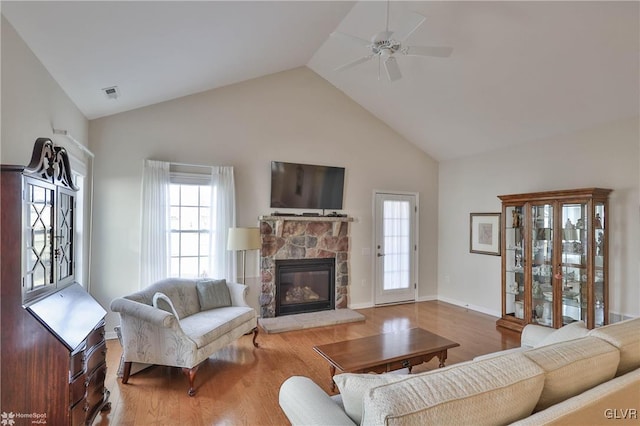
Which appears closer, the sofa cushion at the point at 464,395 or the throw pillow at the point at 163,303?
the sofa cushion at the point at 464,395

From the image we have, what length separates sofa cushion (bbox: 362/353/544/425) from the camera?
1.01m

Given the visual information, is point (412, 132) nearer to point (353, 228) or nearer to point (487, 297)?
point (353, 228)

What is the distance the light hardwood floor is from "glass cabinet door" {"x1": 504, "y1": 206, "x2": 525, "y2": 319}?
17.0 inches

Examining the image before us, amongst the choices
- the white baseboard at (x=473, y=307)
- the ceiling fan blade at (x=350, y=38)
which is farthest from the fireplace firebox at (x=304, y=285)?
the ceiling fan blade at (x=350, y=38)

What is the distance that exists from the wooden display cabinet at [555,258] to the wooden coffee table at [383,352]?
2.30 metres

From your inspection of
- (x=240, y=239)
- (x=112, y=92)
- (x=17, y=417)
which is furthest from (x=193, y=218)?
(x=17, y=417)

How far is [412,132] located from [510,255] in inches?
104

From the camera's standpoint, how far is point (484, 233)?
5465mm

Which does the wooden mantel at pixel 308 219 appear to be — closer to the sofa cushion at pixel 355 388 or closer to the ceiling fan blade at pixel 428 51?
the ceiling fan blade at pixel 428 51

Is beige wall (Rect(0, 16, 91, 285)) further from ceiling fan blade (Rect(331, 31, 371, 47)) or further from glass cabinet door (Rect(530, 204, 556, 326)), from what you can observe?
glass cabinet door (Rect(530, 204, 556, 326))

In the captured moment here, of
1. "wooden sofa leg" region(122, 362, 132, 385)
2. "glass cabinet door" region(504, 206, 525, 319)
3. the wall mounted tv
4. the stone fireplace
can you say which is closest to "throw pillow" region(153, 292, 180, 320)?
"wooden sofa leg" region(122, 362, 132, 385)

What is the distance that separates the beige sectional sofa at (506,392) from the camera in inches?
41.6

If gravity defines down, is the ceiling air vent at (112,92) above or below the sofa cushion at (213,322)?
above

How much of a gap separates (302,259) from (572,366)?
13.3ft
